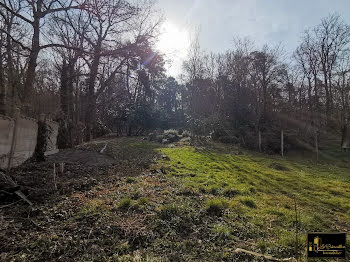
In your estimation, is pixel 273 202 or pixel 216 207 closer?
pixel 216 207

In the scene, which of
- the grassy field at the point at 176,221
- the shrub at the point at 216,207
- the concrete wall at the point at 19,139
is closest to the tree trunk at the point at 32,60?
the concrete wall at the point at 19,139

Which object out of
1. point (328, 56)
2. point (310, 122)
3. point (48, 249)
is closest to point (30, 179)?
point (48, 249)

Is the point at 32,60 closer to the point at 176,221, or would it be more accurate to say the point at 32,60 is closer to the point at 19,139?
the point at 19,139

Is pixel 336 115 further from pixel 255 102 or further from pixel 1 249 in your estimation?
pixel 1 249

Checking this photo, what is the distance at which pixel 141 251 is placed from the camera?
238cm

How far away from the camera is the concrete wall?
17.2ft

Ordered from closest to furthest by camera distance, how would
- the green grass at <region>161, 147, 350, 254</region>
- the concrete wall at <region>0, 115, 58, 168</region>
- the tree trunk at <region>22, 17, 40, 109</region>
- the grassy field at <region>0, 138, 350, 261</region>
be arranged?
the grassy field at <region>0, 138, 350, 261</region> < the green grass at <region>161, 147, 350, 254</region> < the concrete wall at <region>0, 115, 58, 168</region> < the tree trunk at <region>22, 17, 40, 109</region>

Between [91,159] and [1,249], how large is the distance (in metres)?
5.33

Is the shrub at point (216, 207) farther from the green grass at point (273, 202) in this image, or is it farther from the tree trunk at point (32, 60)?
the tree trunk at point (32, 60)

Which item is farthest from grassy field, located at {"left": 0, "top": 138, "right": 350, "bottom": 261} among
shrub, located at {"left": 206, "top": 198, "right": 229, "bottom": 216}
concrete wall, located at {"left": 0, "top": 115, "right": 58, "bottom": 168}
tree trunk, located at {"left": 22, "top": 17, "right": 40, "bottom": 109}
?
tree trunk, located at {"left": 22, "top": 17, "right": 40, "bottom": 109}

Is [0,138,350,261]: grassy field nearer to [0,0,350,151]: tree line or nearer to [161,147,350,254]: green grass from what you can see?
[161,147,350,254]: green grass

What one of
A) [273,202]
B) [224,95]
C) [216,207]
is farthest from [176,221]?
[224,95]

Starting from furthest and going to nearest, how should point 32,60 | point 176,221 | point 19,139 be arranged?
1. point 32,60
2. point 19,139
3. point 176,221

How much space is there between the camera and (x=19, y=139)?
5906mm
